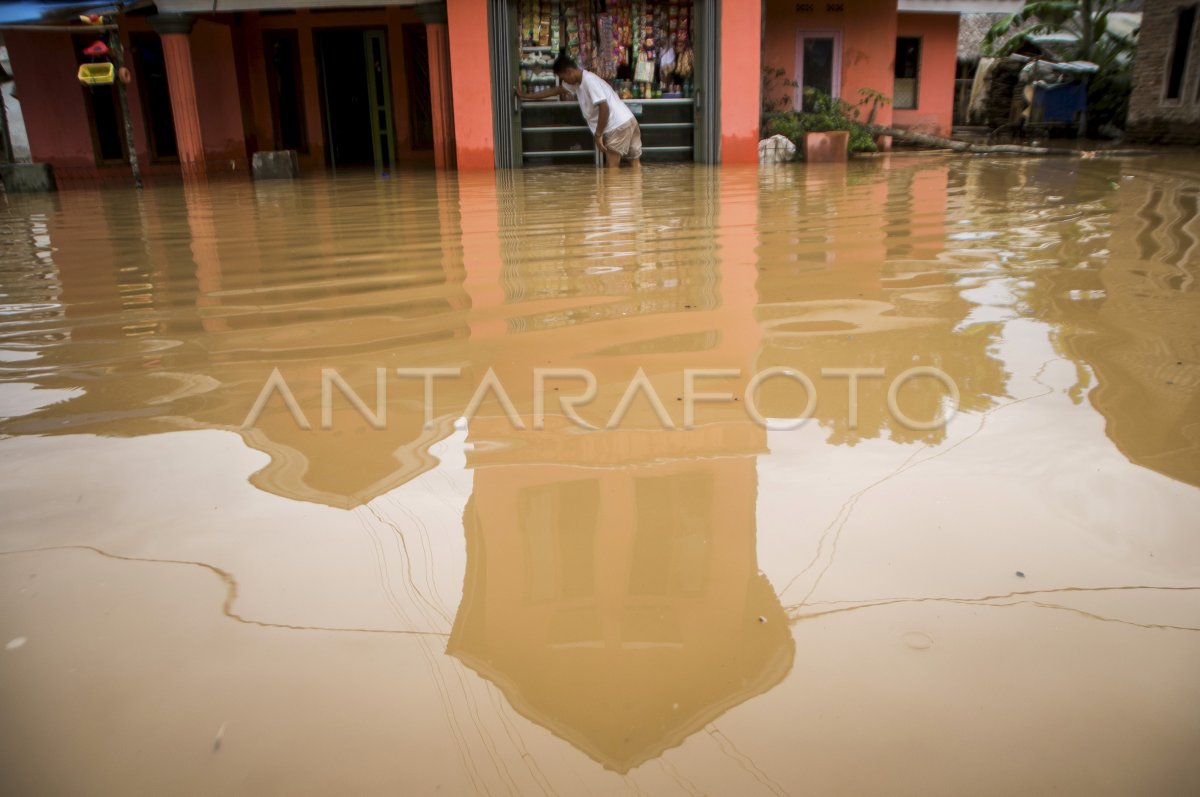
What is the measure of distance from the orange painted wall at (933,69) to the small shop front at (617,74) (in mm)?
5566

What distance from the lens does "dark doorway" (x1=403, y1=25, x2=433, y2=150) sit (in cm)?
1450

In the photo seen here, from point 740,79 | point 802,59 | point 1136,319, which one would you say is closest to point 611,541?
point 1136,319

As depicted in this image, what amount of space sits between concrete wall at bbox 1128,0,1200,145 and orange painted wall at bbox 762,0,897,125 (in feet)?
12.9

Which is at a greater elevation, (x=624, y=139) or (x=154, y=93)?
(x=154, y=93)

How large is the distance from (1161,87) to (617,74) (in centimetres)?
877

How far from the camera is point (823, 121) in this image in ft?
43.1

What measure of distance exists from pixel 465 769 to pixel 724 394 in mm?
1357

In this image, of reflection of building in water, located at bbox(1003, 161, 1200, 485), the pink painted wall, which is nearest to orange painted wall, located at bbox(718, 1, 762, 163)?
reflection of building in water, located at bbox(1003, 161, 1200, 485)

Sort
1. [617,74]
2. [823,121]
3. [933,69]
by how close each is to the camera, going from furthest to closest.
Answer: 1. [933,69]
2. [823,121]
3. [617,74]

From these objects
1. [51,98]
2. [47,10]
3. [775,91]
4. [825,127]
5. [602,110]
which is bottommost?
[825,127]

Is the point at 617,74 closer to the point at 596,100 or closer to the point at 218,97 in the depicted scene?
the point at 596,100

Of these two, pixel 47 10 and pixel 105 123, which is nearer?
pixel 47 10

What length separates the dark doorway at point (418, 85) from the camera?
1450cm

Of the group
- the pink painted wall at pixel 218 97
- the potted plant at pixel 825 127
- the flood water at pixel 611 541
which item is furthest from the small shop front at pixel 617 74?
the flood water at pixel 611 541
